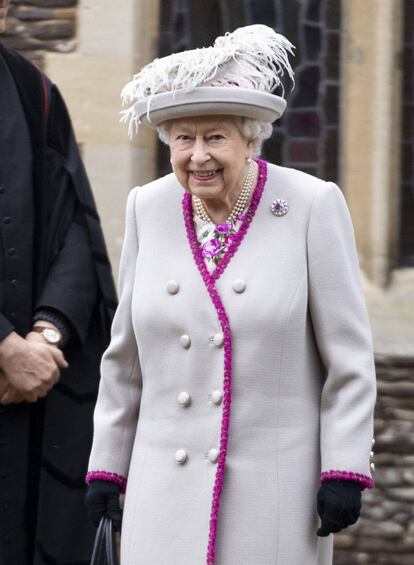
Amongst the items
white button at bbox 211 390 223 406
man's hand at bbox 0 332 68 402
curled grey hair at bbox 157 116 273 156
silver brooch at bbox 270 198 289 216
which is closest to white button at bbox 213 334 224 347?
white button at bbox 211 390 223 406

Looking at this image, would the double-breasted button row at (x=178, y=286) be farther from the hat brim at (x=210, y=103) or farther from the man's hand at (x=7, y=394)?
the man's hand at (x=7, y=394)

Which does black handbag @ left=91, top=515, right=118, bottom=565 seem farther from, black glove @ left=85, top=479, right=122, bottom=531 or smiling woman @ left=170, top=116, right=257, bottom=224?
smiling woman @ left=170, top=116, right=257, bottom=224

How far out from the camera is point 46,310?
496cm

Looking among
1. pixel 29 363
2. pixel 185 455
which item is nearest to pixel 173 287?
pixel 185 455

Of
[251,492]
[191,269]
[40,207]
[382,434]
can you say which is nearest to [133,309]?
[191,269]

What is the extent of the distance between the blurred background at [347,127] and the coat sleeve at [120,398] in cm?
266

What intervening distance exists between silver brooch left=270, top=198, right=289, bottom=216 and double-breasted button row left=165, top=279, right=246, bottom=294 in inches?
7.5

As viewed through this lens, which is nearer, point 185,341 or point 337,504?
point 337,504

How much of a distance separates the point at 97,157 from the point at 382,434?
1594 mm

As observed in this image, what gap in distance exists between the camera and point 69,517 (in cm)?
509

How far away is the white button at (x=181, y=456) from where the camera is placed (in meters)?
3.77

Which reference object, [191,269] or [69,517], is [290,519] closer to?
[191,269]

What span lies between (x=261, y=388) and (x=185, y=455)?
0.24 m

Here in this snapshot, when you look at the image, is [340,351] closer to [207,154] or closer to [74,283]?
[207,154]
